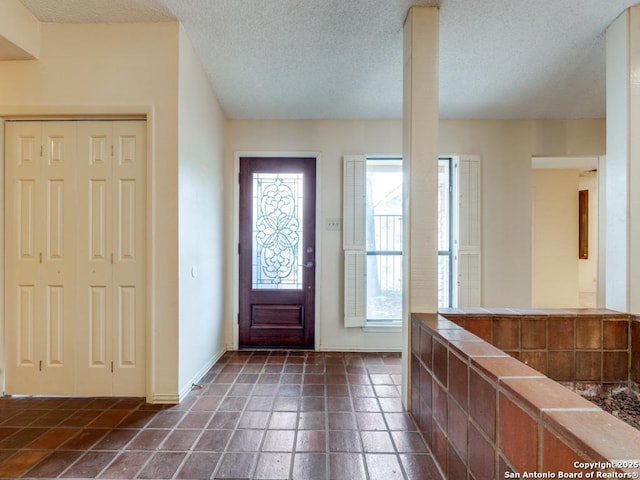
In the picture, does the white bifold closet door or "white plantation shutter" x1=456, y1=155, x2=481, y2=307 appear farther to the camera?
"white plantation shutter" x1=456, y1=155, x2=481, y2=307

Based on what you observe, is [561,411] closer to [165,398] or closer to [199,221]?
[165,398]

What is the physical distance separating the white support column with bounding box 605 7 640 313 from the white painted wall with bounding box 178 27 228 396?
9.98 feet

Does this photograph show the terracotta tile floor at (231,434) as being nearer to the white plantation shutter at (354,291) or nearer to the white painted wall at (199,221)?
the white painted wall at (199,221)

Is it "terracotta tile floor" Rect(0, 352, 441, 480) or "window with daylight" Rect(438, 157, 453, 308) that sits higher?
"window with daylight" Rect(438, 157, 453, 308)

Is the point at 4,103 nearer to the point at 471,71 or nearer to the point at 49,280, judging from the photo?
the point at 49,280

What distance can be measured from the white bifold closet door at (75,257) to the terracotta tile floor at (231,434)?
23 centimetres

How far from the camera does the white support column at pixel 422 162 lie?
83.6 inches

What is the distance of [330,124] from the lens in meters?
3.51

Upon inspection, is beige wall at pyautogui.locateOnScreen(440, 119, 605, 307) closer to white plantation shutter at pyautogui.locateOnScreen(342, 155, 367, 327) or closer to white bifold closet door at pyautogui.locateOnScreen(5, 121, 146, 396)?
white plantation shutter at pyautogui.locateOnScreen(342, 155, 367, 327)

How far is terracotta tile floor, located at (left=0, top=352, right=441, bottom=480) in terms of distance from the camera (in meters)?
1.63

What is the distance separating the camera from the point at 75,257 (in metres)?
2.39

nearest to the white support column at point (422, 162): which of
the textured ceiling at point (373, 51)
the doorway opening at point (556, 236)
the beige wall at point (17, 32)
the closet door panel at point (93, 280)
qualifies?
the textured ceiling at point (373, 51)

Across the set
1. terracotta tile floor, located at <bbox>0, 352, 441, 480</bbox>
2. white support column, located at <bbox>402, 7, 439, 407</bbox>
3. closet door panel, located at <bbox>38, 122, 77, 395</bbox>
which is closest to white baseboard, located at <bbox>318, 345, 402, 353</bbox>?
terracotta tile floor, located at <bbox>0, 352, 441, 480</bbox>

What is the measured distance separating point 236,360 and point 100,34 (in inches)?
115
